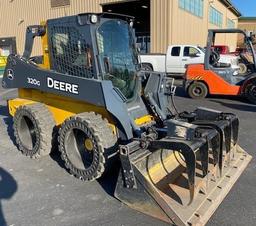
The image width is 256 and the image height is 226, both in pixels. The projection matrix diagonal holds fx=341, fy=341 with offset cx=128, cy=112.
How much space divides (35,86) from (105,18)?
162cm

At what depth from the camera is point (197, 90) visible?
1176cm

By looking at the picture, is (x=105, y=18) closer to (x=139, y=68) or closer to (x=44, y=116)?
(x=139, y=68)

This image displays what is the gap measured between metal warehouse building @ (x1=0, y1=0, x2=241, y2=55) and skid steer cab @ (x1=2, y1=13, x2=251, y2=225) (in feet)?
36.4

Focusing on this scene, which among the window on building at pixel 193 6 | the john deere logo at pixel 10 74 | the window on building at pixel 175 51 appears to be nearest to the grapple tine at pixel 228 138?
the john deere logo at pixel 10 74

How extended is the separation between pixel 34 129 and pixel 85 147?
4.08 ft

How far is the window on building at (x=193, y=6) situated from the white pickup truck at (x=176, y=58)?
12.7 feet

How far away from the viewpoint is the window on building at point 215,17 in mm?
29859

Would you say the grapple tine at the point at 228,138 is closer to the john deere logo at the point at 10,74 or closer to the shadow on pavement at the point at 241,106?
the john deere logo at the point at 10,74

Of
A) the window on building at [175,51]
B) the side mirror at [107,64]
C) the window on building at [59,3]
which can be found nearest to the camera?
→ the side mirror at [107,64]

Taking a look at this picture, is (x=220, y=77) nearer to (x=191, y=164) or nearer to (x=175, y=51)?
(x=175, y=51)

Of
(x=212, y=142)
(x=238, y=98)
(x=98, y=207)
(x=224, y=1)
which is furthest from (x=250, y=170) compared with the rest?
(x=224, y=1)

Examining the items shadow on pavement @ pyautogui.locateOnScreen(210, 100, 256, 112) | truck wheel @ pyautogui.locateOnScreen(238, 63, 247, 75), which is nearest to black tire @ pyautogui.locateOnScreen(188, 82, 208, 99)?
shadow on pavement @ pyautogui.locateOnScreen(210, 100, 256, 112)

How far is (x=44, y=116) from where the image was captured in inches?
223

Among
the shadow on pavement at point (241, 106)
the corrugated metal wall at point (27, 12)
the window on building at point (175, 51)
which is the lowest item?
the shadow on pavement at point (241, 106)
